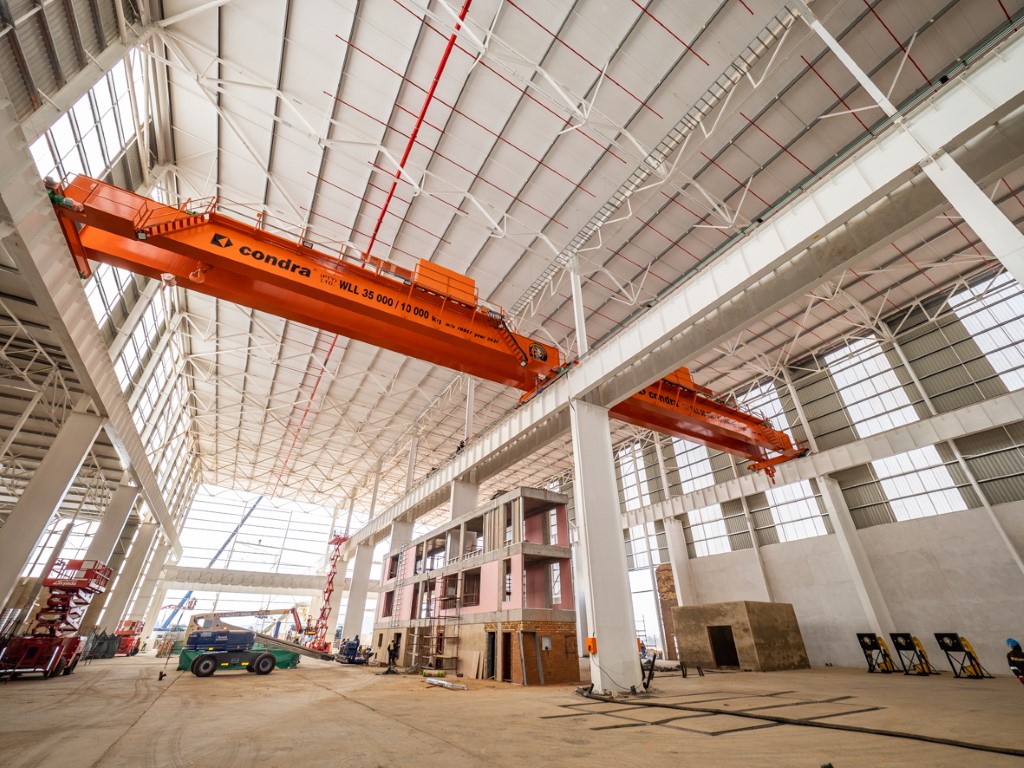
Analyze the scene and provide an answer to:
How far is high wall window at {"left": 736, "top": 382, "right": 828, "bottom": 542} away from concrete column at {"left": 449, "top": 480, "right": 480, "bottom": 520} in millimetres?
15601

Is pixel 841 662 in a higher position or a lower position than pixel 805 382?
lower

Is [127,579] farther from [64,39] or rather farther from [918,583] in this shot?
[918,583]

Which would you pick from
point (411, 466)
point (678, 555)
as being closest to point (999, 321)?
point (678, 555)

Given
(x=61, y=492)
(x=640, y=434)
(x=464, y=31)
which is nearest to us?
(x=464, y=31)

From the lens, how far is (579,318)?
15.6 metres

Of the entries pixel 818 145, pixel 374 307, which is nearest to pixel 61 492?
pixel 374 307

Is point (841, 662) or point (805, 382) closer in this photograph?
point (841, 662)

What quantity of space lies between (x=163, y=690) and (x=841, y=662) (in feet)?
81.4

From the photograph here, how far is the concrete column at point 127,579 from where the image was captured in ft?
89.4

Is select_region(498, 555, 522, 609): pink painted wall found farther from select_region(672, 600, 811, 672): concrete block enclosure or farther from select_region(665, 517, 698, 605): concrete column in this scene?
select_region(665, 517, 698, 605): concrete column

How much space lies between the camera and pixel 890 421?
2062 cm

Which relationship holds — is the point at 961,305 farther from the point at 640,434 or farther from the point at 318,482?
the point at 318,482

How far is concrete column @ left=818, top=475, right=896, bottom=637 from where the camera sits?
18531mm

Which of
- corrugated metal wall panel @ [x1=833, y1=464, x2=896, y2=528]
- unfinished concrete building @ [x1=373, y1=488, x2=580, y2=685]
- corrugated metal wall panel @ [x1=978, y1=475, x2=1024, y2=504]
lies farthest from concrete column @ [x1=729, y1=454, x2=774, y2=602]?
unfinished concrete building @ [x1=373, y1=488, x2=580, y2=685]
